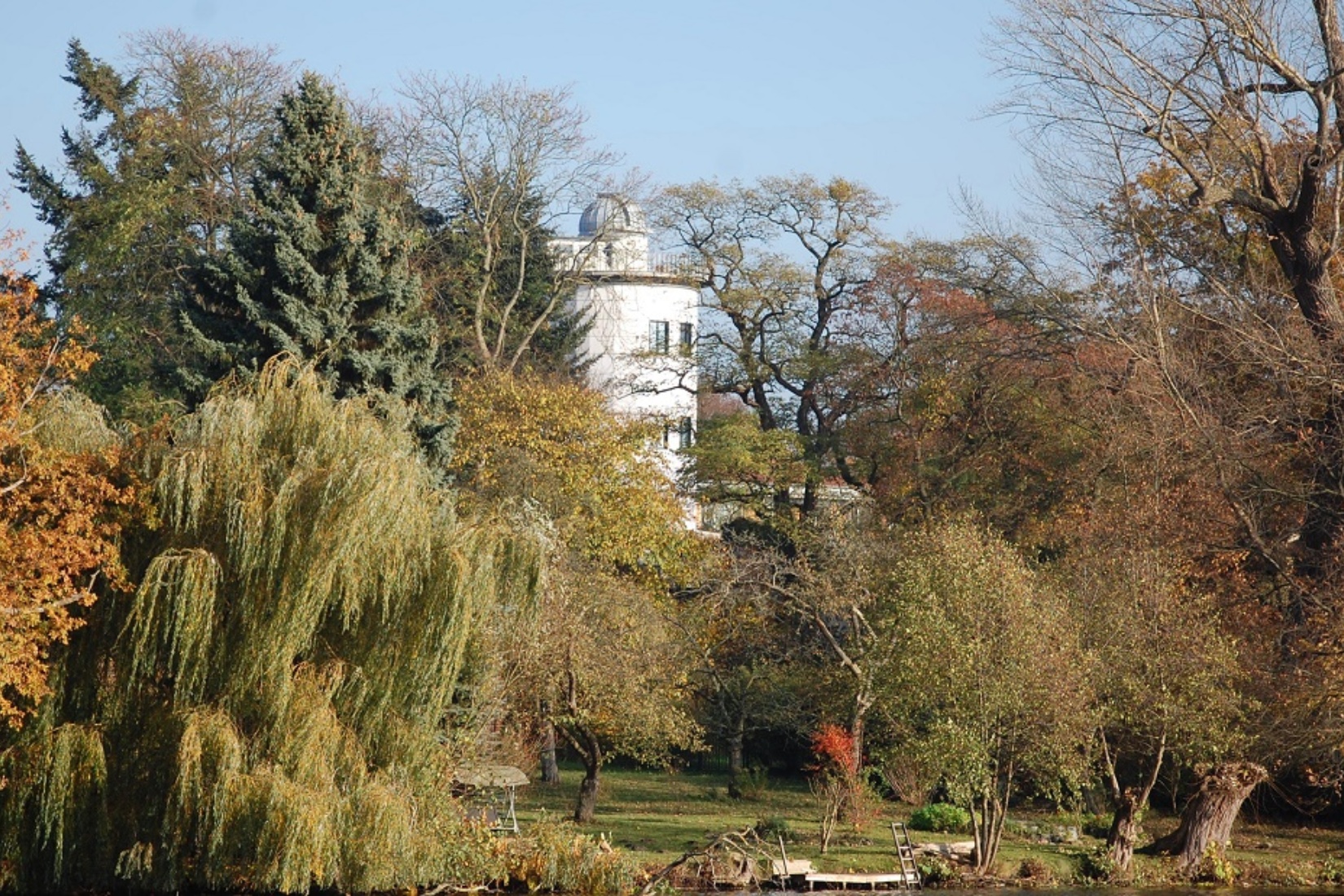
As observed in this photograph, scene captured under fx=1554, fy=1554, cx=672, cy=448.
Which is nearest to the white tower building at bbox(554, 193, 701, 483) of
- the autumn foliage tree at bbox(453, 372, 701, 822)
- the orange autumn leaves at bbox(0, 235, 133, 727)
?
the autumn foliage tree at bbox(453, 372, 701, 822)

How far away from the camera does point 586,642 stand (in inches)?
1152

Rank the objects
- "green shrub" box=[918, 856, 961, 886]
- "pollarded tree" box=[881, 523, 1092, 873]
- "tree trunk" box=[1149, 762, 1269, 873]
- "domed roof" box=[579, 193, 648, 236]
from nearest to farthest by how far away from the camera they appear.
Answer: "pollarded tree" box=[881, 523, 1092, 873] → "green shrub" box=[918, 856, 961, 886] → "tree trunk" box=[1149, 762, 1269, 873] → "domed roof" box=[579, 193, 648, 236]

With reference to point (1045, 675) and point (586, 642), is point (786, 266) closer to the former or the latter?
point (586, 642)

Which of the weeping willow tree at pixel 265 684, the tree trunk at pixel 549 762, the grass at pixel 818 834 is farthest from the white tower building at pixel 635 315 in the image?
the weeping willow tree at pixel 265 684

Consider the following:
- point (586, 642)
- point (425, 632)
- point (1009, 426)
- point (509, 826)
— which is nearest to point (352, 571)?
point (425, 632)

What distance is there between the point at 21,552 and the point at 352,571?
3978 mm

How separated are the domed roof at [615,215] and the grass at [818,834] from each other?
17822 mm

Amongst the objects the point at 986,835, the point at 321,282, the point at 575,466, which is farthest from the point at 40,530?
the point at 575,466

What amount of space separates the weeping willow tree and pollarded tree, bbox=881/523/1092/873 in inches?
326

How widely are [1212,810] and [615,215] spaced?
87.1ft

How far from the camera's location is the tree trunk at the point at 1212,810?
26906mm

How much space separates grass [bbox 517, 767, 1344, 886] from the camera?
1038 inches

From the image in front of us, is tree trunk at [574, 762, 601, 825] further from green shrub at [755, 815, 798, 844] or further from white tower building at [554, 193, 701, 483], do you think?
white tower building at [554, 193, 701, 483]

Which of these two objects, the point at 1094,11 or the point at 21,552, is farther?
the point at 1094,11
